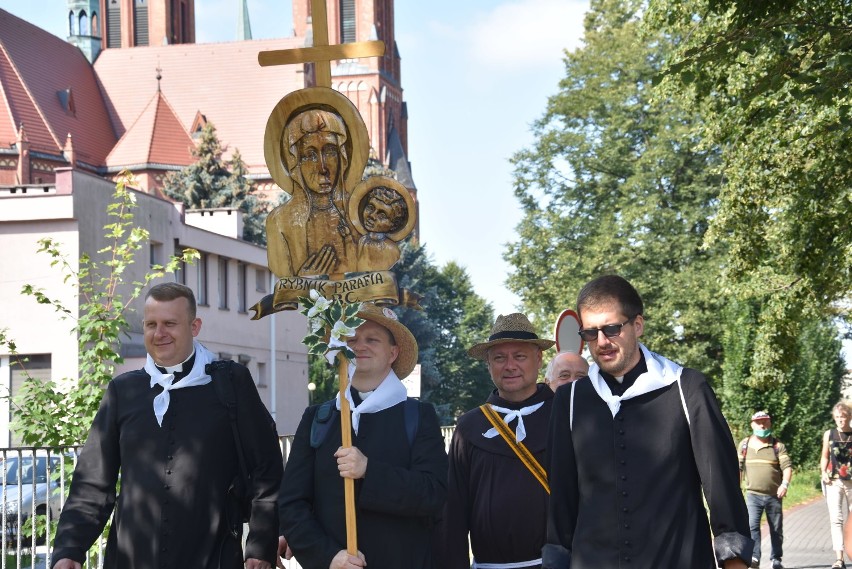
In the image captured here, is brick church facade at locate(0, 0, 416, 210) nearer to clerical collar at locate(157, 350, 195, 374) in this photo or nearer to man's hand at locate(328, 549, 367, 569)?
clerical collar at locate(157, 350, 195, 374)

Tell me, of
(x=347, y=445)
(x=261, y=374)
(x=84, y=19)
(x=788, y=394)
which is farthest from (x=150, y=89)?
(x=347, y=445)

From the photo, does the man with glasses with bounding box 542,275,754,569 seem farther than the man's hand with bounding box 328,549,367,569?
No

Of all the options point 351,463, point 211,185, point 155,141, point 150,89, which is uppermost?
point 150,89

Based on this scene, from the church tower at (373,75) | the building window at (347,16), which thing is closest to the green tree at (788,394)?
the church tower at (373,75)

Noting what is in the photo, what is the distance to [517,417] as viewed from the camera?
22.2 feet

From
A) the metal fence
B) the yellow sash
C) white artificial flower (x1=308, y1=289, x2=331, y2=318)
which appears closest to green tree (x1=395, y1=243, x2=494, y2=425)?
the metal fence

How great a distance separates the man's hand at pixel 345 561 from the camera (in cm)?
534

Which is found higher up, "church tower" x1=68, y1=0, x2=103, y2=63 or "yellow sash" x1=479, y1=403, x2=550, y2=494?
"church tower" x1=68, y1=0, x2=103, y2=63

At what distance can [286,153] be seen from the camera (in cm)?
641

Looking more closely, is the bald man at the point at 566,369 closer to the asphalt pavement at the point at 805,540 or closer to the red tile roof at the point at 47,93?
the asphalt pavement at the point at 805,540

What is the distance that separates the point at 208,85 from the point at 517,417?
8960 centimetres

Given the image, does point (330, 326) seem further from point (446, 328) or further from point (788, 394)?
point (446, 328)

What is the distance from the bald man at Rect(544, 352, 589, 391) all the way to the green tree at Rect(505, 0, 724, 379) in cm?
3357

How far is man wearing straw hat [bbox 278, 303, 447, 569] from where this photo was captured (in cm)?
544
